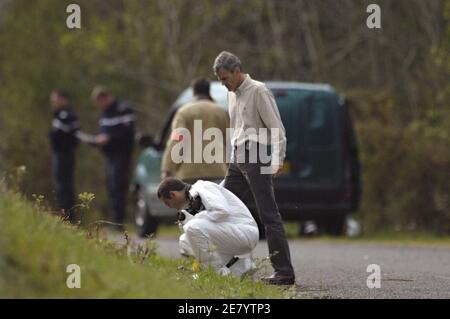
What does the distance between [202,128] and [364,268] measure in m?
2.15

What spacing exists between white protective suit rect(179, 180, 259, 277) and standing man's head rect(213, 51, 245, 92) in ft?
2.64

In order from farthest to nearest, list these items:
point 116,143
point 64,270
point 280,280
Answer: point 116,143 < point 280,280 < point 64,270

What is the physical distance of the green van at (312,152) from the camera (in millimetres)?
18188

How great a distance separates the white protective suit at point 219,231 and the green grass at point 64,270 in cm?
56

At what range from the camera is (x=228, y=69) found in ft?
34.7

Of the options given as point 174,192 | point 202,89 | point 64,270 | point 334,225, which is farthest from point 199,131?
point 334,225

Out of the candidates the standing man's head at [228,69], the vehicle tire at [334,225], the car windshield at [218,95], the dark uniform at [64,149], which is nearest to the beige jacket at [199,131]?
the standing man's head at [228,69]

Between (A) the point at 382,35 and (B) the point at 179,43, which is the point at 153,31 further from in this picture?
(A) the point at 382,35

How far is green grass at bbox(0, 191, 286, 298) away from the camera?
7395 mm

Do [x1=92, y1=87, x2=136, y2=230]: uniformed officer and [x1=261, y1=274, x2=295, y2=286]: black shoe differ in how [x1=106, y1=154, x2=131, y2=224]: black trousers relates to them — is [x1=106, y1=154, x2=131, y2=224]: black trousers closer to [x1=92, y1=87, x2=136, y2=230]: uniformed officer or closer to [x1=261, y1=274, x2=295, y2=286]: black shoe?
[x1=92, y1=87, x2=136, y2=230]: uniformed officer

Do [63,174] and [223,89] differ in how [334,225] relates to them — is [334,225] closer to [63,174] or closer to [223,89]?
[223,89]

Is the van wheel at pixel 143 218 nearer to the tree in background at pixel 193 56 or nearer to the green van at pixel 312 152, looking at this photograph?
the green van at pixel 312 152
